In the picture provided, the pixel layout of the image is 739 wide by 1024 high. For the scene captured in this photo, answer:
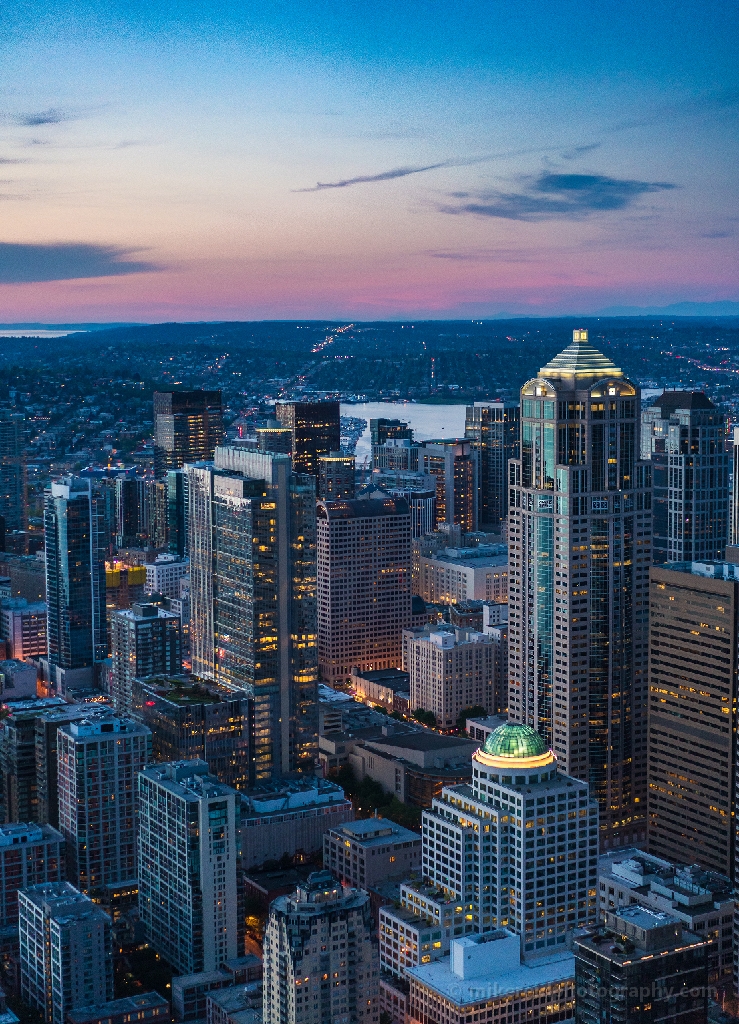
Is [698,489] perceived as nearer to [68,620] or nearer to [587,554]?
[587,554]

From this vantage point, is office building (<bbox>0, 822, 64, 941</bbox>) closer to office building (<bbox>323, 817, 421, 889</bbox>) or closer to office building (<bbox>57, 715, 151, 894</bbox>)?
office building (<bbox>57, 715, 151, 894</bbox>)

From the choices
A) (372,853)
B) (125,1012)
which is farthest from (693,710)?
(125,1012)

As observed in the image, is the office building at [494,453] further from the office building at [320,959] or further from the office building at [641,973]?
the office building at [641,973]

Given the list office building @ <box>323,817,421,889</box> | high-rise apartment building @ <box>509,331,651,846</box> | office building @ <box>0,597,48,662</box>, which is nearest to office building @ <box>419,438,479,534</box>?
office building @ <box>0,597,48,662</box>

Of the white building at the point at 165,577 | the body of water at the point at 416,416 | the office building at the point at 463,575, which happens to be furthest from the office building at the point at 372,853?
the body of water at the point at 416,416

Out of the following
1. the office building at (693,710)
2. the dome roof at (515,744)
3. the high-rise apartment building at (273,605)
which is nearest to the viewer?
the dome roof at (515,744)

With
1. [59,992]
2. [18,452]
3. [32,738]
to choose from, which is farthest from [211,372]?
[59,992]
